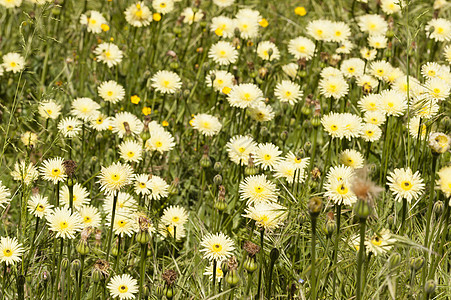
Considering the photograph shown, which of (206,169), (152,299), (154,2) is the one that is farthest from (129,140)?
(154,2)

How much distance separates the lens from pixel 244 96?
357 centimetres

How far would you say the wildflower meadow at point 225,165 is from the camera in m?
2.44

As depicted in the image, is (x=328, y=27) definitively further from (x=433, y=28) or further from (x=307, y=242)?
(x=307, y=242)

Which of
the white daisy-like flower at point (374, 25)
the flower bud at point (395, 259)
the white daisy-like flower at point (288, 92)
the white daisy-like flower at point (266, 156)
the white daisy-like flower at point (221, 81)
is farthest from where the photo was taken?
the white daisy-like flower at point (374, 25)

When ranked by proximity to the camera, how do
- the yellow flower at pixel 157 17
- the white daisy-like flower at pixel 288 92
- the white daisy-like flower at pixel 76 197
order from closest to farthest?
the white daisy-like flower at pixel 76 197
the white daisy-like flower at pixel 288 92
the yellow flower at pixel 157 17

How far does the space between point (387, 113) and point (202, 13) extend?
6.18 ft

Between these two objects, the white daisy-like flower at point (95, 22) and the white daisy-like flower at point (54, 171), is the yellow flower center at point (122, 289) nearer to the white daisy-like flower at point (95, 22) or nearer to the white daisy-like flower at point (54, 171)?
the white daisy-like flower at point (54, 171)

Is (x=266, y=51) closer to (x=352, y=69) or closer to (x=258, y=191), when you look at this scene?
(x=352, y=69)

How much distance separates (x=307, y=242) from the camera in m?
3.06

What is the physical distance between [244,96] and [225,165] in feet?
→ 1.37

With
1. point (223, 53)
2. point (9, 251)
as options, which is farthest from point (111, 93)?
point (9, 251)

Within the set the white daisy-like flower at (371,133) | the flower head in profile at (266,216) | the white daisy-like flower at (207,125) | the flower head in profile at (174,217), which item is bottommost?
the flower head in profile at (266,216)

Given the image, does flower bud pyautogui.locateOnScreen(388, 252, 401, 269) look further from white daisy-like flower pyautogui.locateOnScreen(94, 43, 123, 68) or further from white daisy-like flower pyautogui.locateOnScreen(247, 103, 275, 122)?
white daisy-like flower pyautogui.locateOnScreen(94, 43, 123, 68)

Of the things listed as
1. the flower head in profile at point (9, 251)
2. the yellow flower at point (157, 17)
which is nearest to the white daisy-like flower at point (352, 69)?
the yellow flower at point (157, 17)
